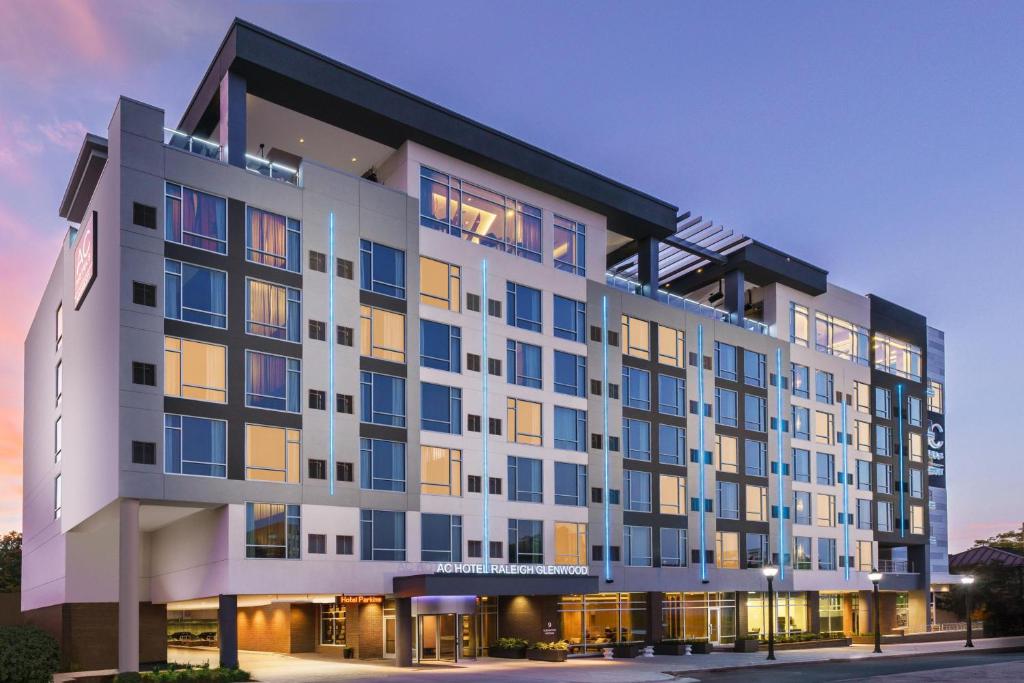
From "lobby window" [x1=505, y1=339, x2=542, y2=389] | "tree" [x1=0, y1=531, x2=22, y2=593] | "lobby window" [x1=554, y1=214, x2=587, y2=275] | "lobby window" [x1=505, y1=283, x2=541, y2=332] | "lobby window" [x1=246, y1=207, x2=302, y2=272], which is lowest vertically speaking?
"tree" [x1=0, y1=531, x2=22, y2=593]

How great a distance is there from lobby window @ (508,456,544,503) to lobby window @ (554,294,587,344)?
6.97 meters

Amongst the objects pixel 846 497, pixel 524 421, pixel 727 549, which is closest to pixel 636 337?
pixel 524 421

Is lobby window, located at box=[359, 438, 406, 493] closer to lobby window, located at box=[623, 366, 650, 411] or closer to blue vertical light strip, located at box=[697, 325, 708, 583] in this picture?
lobby window, located at box=[623, 366, 650, 411]

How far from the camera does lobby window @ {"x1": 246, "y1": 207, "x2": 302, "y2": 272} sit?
41.4m

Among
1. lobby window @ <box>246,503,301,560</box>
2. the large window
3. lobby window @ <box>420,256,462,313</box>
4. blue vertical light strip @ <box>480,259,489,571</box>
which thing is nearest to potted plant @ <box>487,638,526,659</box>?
blue vertical light strip @ <box>480,259,489,571</box>

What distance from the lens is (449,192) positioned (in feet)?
161

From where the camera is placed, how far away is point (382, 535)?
43688 millimetres

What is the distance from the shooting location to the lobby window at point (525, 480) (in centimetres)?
4981

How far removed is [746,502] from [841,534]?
461 inches

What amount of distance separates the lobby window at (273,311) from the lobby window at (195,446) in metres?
4.24

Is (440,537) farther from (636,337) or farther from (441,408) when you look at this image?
(636,337)

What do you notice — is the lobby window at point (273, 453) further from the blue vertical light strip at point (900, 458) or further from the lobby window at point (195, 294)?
the blue vertical light strip at point (900, 458)

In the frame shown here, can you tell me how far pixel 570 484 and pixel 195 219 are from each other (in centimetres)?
2341

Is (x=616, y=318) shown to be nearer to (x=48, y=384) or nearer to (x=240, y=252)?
(x=240, y=252)
